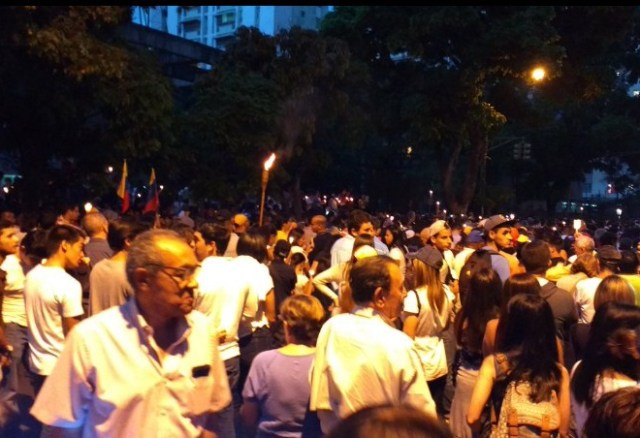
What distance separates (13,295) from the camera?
7039 millimetres

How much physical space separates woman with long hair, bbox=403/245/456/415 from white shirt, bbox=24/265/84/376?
228 cm

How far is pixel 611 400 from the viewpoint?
2.98 metres

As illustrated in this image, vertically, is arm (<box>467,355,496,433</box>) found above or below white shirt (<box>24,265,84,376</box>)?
below

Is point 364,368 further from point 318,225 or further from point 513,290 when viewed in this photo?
point 318,225

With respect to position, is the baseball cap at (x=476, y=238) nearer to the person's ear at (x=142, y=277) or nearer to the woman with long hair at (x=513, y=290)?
the woman with long hair at (x=513, y=290)

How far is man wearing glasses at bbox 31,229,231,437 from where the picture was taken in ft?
11.0

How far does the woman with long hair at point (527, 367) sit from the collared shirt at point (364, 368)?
818 millimetres

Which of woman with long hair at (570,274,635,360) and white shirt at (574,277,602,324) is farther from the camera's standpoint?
white shirt at (574,277,602,324)

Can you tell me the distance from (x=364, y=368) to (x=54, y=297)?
2.74 metres

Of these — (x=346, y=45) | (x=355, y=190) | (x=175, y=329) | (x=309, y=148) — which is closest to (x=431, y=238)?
(x=175, y=329)

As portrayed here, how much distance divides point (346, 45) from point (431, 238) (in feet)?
63.3

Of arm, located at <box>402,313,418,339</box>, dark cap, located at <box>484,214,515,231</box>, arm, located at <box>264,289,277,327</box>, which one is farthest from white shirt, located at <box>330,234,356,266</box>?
arm, located at <box>402,313,418,339</box>

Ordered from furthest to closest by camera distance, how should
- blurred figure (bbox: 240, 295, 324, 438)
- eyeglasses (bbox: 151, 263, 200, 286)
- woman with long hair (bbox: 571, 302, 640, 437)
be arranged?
blurred figure (bbox: 240, 295, 324, 438) < woman with long hair (bbox: 571, 302, 640, 437) < eyeglasses (bbox: 151, 263, 200, 286)

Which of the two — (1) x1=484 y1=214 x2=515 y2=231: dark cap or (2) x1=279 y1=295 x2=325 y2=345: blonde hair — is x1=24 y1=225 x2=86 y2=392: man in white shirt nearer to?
(2) x1=279 y1=295 x2=325 y2=345: blonde hair
